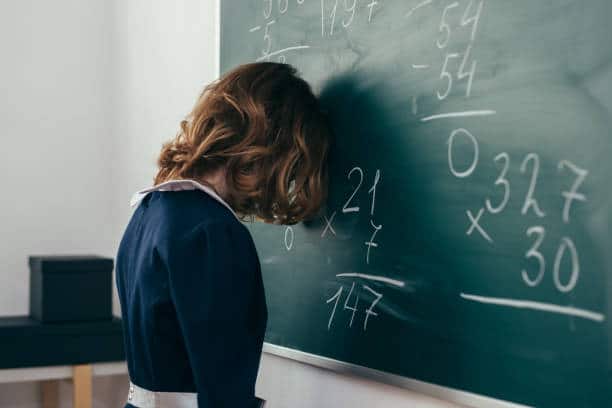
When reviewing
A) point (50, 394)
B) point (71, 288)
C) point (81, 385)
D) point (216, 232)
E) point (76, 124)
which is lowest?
point (50, 394)

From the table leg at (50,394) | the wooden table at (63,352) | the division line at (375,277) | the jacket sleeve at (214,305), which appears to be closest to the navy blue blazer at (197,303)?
the jacket sleeve at (214,305)

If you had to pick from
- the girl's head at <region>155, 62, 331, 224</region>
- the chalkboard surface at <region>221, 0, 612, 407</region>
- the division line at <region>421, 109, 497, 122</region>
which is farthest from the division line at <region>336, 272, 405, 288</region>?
the division line at <region>421, 109, 497, 122</region>

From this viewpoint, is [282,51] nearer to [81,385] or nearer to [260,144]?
[260,144]

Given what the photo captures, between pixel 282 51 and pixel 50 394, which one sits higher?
pixel 282 51

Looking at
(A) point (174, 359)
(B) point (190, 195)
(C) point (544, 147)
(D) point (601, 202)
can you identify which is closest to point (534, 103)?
(C) point (544, 147)

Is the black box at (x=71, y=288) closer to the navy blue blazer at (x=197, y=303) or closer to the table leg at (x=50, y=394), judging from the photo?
the table leg at (x=50, y=394)

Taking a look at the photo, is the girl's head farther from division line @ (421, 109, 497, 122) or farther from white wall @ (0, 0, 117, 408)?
white wall @ (0, 0, 117, 408)

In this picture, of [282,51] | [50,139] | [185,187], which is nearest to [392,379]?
[185,187]

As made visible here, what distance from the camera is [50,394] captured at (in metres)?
2.49

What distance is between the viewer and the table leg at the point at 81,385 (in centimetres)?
222

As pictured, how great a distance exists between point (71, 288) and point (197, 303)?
120 cm

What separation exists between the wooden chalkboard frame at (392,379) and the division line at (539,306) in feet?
0.45

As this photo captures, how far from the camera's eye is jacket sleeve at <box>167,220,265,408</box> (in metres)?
1.21

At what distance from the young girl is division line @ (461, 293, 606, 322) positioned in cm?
39
